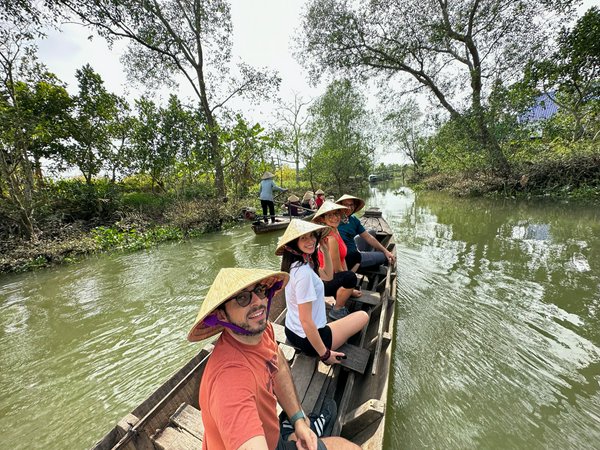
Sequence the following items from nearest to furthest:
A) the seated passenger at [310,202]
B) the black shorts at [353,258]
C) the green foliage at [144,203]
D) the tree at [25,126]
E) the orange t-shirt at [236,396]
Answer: the orange t-shirt at [236,396] < the black shorts at [353,258] < the tree at [25,126] < the seated passenger at [310,202] < the green foliage at [144,203]

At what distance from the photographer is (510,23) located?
11.8m

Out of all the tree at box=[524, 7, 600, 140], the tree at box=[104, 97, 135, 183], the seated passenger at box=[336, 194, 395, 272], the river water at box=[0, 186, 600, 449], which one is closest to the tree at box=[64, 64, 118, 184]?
the tree at box=[104, 97, 135, 183]

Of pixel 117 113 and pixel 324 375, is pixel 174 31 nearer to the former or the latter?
pixel 117 113

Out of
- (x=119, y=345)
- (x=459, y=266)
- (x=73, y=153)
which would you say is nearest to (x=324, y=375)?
(x=119, y=345)

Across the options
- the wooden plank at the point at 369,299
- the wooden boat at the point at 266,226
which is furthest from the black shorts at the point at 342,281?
the wooden boat at the point at 266,226

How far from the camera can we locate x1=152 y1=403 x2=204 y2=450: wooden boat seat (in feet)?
4.98

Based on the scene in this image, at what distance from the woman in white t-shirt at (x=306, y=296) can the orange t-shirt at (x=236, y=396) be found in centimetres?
68

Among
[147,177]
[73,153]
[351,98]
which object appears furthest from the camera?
[351,98]

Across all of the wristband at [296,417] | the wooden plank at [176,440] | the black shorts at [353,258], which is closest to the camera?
the wristband at [296,417]

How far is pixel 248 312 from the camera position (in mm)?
1182

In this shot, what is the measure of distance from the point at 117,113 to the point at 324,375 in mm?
15586

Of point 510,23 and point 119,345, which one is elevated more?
point 510,23

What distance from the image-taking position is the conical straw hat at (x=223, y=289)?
1.08m

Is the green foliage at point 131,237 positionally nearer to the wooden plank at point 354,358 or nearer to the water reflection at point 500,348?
the water reflection at point 500,348
